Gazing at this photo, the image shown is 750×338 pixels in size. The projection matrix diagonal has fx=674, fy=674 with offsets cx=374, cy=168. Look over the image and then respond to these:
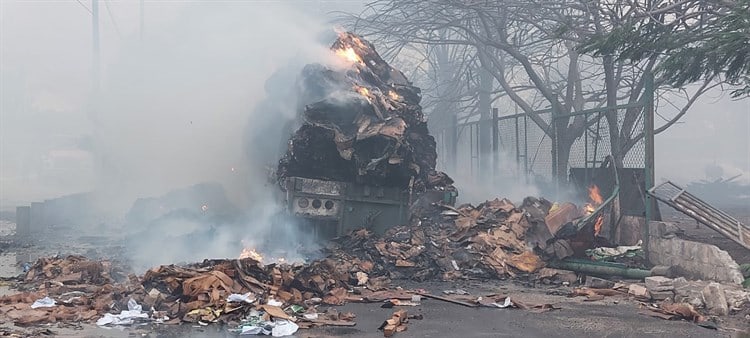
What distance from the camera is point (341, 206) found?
1148cm

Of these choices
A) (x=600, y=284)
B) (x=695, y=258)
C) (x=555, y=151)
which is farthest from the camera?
(x=555, y=151)

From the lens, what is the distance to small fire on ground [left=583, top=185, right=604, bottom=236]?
10.8m

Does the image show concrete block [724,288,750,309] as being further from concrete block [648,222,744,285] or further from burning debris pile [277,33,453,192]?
burning debris pile [277,33,453,192]

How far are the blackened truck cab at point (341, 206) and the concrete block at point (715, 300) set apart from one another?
5489mm

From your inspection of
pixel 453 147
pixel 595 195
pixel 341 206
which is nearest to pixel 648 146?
pixel 595 195

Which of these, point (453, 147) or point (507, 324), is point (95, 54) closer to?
point (453, 147)

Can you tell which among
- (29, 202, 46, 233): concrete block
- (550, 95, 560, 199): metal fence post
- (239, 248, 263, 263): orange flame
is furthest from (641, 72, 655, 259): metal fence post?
(29, 202, 46, 233): concrete block

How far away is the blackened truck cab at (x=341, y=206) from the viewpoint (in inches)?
446

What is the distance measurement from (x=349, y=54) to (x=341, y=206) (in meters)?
3.15

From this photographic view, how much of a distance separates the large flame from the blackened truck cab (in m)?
2.67

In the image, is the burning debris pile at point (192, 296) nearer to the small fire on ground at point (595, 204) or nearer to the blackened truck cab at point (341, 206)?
the blackened truck cab at point (341, 206)

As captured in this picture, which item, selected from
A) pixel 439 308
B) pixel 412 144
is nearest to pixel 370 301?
pixel 439 308

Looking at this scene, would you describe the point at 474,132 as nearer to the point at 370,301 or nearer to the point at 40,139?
the point at 370,301

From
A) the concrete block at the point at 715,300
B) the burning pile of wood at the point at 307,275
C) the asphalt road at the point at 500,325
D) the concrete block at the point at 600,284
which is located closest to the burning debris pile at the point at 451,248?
the burning pile of wood at the point at 307,275
